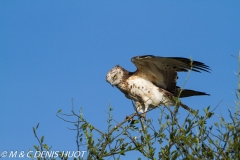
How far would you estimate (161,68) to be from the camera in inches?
279

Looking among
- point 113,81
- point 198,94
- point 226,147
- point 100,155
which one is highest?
point 113,81

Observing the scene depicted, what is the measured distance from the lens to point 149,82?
727cm

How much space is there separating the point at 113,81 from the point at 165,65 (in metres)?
0.85

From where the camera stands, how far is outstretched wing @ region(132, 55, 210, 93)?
6676 mm

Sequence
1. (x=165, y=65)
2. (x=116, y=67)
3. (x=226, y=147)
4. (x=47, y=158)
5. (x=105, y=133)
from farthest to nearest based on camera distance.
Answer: (x=116, y=67), (x=165, y=65), (x=105, y=133), (x=47, y=158), (x=226, y=147)

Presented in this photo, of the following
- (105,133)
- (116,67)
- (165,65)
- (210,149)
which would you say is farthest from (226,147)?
(116,67)

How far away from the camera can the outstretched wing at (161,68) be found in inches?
263

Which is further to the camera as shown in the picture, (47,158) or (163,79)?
(163,79)

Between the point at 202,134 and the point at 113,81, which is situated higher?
the point at 113,81

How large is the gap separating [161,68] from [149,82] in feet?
1.03

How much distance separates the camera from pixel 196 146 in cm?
355

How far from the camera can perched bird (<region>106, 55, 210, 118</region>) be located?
6.99 metres

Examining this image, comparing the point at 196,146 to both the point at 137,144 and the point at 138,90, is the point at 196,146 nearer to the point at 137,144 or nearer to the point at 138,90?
the point at 137,144

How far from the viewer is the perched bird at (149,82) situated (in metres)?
6.99
